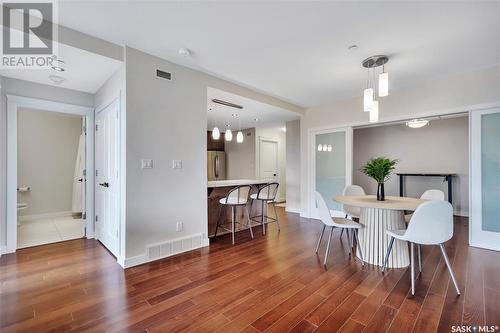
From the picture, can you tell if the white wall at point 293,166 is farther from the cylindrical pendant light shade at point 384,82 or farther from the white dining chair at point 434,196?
the cylindrical pendant light shade at point 384,82

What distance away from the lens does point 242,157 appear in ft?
24.2

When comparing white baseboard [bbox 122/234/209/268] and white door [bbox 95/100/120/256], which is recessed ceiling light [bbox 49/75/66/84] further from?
white baseboard [bbox 122/234/209/268]

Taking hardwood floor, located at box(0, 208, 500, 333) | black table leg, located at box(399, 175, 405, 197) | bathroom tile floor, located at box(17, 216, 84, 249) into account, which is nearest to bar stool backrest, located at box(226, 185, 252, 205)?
hardwood floor, located at box(0, 208, 500, 333)

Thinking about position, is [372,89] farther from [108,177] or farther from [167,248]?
[108,177]

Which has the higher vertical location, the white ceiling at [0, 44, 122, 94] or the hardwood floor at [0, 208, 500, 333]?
the white ceiling at [0, 44, 122, 94]

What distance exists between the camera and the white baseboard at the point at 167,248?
8.74 ft

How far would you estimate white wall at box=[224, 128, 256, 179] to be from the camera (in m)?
7.01

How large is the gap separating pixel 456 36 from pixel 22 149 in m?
7.28

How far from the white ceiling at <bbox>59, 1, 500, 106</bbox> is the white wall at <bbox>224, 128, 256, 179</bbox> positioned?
3.70m

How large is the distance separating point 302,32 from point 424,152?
5.30 meters

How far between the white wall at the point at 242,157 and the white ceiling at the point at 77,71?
14.2 feet

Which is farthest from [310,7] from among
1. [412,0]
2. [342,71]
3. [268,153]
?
[268,153]

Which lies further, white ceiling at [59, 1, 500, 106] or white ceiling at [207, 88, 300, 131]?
white ceiling at [207, 88, 300, 131]

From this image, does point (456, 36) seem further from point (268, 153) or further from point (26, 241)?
point (26, 241)
